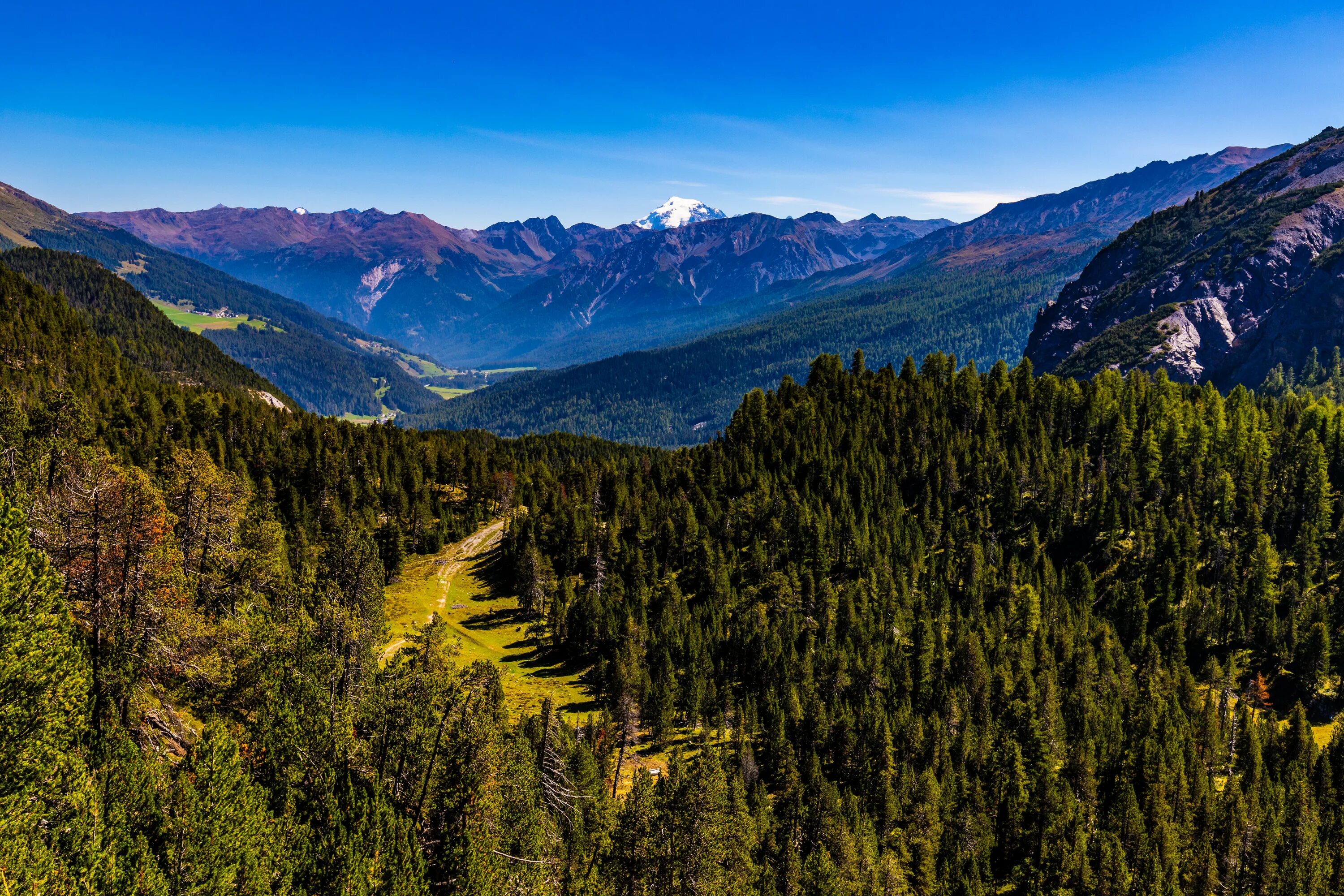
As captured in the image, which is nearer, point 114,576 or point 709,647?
point 114,576

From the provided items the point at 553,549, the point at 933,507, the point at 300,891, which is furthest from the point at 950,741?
the point at 300,891

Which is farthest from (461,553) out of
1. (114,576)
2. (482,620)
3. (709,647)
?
(114,576)

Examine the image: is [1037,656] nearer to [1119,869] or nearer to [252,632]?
[1119,869]

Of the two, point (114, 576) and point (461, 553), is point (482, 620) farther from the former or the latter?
point (114, 576)

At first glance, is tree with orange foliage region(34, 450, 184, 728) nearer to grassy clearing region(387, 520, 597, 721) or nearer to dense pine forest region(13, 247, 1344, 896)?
dense pine forest region(13, 247, 1344, 896)

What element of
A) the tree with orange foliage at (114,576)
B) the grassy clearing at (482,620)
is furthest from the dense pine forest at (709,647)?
the grassy clearing at (482,620)

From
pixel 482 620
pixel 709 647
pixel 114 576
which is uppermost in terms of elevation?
pixel 114 576

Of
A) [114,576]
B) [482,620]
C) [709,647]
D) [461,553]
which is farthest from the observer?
[461,553]

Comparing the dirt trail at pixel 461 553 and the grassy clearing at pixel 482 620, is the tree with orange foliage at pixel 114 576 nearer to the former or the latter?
the grassy clearing at pixel 482 620
